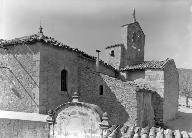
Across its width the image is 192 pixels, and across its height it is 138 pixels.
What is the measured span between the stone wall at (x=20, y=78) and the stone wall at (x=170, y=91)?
1200 centimetres

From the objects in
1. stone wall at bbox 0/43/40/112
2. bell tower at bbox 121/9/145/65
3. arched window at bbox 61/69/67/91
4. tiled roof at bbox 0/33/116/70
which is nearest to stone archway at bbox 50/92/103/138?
stone wall at bbox 0/43/40/112

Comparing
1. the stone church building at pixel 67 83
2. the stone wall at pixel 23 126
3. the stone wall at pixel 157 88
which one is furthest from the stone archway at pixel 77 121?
the stone wall at pixel 157 88

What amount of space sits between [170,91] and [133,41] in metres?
5.85

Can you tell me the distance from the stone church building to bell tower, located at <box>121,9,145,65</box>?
2883 mm

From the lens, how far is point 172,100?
81.0 feet

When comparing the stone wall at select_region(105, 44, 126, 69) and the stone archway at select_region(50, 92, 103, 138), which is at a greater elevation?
the stone wall at select_region(105, 44, 126, 69)

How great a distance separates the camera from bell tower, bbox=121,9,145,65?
82.1 feet

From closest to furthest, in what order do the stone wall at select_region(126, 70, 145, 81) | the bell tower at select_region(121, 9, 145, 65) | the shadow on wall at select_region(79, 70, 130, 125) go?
the shadow on wall at select_region(79, 70, 130, 125)
the stone wall at select_region(126, 70, 145, 81)
the bell tower at select_region(121, 9, 145, 65)

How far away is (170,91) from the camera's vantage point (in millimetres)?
23953

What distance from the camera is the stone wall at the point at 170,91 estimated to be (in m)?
22.6

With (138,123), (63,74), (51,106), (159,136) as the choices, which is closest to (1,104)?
(51,106)

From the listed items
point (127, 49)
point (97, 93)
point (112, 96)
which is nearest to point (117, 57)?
point (127, 49)

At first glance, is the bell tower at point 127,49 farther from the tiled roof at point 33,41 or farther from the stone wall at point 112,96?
the tiled roof at point 33,41

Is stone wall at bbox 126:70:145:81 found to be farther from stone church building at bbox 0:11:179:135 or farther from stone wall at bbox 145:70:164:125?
stone wall at bbox 145:70:164:125
